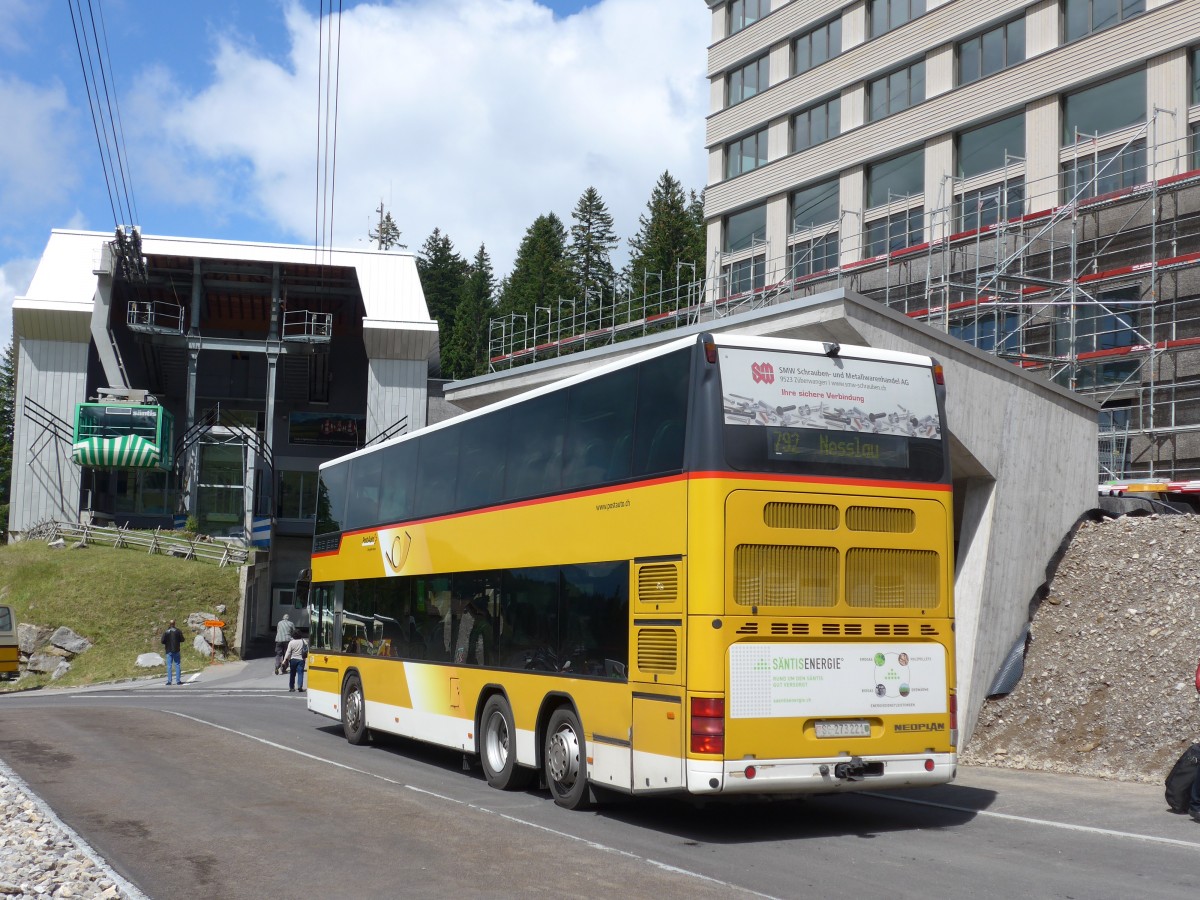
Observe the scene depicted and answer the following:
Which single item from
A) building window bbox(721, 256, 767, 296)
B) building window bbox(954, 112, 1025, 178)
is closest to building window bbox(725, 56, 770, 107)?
building window bbox(721, 256, 767, 296)

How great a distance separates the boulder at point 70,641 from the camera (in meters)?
39.2

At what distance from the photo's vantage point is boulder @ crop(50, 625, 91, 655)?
129 ft

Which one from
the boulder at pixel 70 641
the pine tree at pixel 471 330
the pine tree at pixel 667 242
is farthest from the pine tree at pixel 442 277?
the boulder at pixel 70 641

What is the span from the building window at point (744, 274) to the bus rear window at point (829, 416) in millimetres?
38420

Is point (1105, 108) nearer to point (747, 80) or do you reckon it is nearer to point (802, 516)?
point (747, 80)

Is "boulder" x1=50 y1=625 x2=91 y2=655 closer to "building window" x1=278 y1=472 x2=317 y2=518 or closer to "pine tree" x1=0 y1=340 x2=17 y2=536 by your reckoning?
"building window" x1=278 y1=472 x2=317 y2=518

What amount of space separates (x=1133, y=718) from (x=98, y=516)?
146 feet

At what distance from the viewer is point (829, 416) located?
36.8 feet

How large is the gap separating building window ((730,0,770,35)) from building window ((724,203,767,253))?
8.29 meters

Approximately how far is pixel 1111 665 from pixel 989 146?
28101 millimetres

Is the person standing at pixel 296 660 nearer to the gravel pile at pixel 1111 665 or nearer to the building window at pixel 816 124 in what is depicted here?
the gravel pile at pixel 1111 665

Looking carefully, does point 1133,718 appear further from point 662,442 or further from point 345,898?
point 345,898

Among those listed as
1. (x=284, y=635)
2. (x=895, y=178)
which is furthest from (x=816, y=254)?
(x=284, y=635)

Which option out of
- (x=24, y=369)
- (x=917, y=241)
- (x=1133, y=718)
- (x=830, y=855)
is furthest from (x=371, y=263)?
(x=830, y=855)
